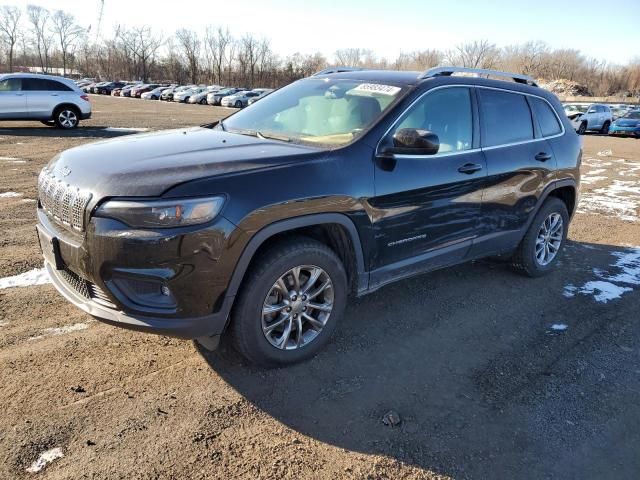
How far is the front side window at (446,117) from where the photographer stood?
3688 mm

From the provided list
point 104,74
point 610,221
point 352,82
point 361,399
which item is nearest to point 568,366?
point 361,399

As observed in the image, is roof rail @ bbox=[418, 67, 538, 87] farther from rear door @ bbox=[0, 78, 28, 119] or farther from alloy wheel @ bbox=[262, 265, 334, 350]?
rear door @ bbox=[0, 78, 28, 119]

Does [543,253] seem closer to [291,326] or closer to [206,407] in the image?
[291,326]

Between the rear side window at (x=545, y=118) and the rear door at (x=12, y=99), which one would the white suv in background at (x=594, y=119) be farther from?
the rear door at (x=12, y=99)

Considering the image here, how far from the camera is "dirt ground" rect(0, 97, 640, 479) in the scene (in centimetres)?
250

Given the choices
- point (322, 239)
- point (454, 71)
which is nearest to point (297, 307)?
point (322, 239)

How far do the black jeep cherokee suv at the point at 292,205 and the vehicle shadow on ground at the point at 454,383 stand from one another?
320 mm

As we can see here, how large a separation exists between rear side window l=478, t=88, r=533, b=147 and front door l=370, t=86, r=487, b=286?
185mm

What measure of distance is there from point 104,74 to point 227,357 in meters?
105

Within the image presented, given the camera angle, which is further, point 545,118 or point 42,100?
point 42,100

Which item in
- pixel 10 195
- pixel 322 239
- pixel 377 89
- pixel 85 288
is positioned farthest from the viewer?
pixel 10 195

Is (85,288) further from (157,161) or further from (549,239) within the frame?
(549,239)

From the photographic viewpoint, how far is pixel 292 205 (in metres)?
2.92

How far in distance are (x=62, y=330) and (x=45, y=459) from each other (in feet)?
4.32
